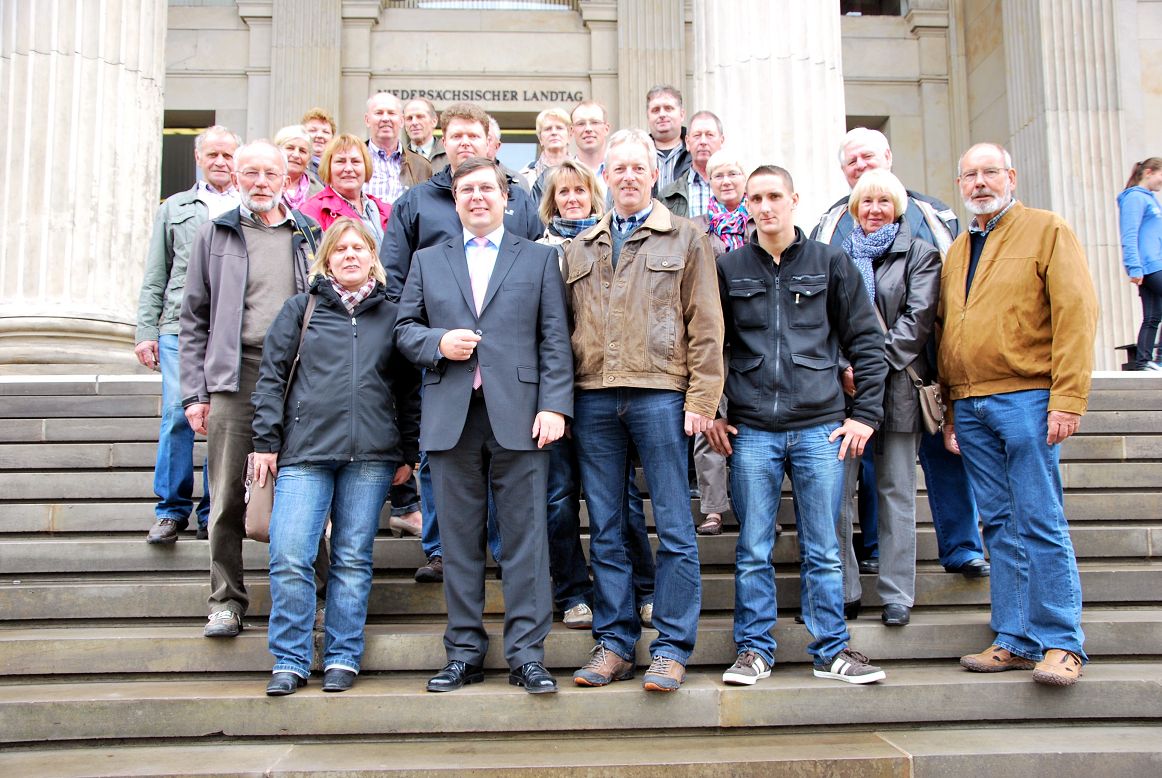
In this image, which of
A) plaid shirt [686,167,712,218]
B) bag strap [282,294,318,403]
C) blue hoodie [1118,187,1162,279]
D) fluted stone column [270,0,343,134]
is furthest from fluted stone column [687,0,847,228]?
fluted stone column [270,0,343,134]

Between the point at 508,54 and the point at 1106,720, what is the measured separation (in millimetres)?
13087

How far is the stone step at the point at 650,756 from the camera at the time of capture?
3846mm

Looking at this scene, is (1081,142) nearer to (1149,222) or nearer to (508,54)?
(1149,222)

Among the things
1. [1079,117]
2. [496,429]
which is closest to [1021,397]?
[496,429]

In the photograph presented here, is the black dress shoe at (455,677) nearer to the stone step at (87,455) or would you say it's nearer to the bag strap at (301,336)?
the bag strap at (301,336)

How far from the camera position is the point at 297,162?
22.0ft

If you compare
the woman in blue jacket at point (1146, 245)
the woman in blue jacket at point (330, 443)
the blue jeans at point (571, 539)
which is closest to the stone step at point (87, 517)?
the blue jeans at point (571, 539)

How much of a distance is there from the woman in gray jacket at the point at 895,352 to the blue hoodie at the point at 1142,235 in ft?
17.4

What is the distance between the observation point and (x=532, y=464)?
4.35 meters

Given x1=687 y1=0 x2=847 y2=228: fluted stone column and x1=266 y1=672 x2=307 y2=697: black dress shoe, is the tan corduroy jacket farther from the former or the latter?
x1=687 y1=0 x2=847 y2=228: fluted stone column

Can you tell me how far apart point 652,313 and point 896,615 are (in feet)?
6.01

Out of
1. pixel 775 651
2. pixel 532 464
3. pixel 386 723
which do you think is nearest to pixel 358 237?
pixel 532 464

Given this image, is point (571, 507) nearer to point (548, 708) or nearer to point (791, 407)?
point (548, 708)

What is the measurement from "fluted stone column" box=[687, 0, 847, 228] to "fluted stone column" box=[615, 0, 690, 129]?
21.1 feet
